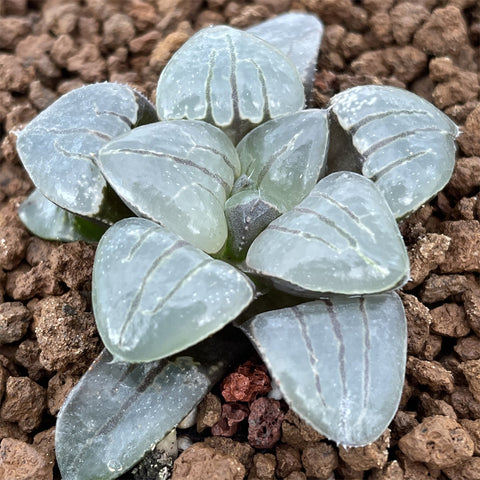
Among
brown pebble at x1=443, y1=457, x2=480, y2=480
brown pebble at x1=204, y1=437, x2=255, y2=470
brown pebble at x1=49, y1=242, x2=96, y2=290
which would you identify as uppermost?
brown pebble at x1=49, y1=242, x2=96, y2=290

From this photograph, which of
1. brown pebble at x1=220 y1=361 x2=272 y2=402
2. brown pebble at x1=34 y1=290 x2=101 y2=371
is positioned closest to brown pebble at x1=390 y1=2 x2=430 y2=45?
brown pebble at x1=220 y1=361 x2=272 y2=402

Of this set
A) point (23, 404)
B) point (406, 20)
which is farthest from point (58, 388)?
point (406, 20)

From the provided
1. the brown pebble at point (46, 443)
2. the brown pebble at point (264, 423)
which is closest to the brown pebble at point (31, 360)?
the brown pebble at point (46, 443)

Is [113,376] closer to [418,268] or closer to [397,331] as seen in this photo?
[397,331]

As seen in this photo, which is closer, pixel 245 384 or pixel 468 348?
pixel 245 384

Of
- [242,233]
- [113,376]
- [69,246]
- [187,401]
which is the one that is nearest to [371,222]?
[242,233]

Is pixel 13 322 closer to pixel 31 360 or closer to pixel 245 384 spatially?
pixel 31 360

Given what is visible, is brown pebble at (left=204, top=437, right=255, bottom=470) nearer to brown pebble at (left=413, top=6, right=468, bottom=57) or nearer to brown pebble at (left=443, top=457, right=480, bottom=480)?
brown pebble at (left=443, top=457, right=480, bottom=480)
